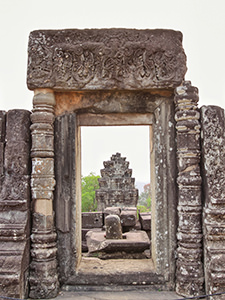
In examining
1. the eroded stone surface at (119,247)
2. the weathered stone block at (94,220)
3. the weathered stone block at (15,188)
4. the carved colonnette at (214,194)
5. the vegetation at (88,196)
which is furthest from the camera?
the vegetation at (88,196)

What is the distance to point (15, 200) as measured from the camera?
12.5ft

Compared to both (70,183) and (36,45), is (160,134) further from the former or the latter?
(36,45)

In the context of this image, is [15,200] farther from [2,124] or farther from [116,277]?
[116,277]

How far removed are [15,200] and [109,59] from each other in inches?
90.8

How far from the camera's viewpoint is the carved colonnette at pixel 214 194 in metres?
3.53

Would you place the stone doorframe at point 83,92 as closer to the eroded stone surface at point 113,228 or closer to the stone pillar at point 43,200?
the stone pillar at point 43,200

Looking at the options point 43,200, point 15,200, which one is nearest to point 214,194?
point 43,200

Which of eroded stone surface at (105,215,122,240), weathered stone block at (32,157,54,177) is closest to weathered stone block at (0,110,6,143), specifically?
weathered stone block at (32,157,54,177)

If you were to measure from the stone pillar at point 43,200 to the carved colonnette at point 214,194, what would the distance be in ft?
6.66

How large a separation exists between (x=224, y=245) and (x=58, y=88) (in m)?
3.01

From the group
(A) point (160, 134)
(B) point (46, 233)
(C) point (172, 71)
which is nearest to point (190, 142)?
(A) point (160, 134)

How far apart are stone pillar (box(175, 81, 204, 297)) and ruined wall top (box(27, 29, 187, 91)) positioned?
393 mm

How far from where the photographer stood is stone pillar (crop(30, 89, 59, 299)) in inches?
147

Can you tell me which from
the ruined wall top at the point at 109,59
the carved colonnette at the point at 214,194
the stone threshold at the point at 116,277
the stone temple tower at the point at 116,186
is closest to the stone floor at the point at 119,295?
the stone threshold at the point at 116,277
